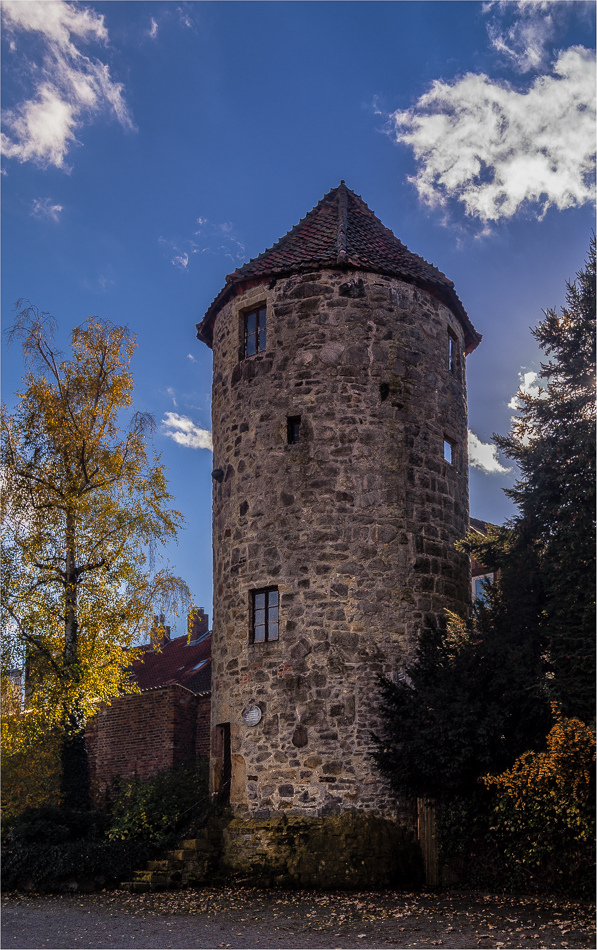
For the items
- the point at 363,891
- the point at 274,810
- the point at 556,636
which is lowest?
the point at 363,891

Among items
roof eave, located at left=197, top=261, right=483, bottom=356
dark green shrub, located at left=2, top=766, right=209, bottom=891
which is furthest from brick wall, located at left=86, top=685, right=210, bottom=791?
roof eave, located at left=197, top=261, right=483, bottom=356

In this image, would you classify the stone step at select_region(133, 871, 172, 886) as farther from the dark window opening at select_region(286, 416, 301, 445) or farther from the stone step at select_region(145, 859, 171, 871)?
the dark window opening at select_region(286, 416, 301, 445)

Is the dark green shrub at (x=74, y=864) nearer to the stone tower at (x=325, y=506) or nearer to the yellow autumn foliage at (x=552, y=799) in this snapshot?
the stone tower at (x=325, y=506)

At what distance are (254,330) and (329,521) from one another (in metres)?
4.62

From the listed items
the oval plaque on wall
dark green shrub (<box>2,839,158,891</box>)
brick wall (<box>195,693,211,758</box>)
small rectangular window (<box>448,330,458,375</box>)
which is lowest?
dark green shrub (<box>2,839,158,891</box>)

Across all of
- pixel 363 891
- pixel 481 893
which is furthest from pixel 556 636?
pixel 363 891

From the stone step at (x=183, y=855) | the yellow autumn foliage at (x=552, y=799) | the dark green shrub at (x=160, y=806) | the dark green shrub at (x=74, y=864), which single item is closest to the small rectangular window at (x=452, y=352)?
the yellow autumn foliage at (x=552, y=799)

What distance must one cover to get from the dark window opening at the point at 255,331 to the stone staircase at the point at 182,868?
9450 mm

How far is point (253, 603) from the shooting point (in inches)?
692

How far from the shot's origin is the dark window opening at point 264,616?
17.2 meters

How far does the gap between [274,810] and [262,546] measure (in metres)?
4.73

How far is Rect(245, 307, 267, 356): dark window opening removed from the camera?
1894cm

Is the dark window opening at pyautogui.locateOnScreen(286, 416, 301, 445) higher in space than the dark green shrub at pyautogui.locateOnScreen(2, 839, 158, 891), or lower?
higher

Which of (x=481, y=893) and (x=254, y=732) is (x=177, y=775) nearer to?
(x=254, y=732)
